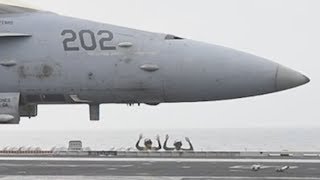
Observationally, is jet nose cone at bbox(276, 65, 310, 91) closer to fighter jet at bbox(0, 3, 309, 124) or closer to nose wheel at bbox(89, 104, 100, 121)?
fighter jet at bbox(0, 3, 309, 124)

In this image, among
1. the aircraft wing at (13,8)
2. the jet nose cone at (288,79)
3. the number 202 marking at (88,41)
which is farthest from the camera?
the aircraft wing at (13,8)

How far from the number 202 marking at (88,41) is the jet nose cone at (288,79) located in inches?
114

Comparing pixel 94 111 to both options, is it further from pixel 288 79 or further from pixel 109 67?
pixel 288 79

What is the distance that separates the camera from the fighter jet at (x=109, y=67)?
9742mm

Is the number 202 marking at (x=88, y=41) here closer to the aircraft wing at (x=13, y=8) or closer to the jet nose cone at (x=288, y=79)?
the aircraft wing at (x=13, y=8)

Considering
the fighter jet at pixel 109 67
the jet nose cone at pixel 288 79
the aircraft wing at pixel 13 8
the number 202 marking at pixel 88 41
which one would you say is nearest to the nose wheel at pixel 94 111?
the fighter jet at pixel 109 67

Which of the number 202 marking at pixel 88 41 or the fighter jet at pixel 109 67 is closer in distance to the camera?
the fighter jet at pixel 109 67

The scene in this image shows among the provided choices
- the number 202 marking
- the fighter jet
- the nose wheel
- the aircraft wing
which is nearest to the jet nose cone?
the fighter jet

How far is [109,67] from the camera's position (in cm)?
1015

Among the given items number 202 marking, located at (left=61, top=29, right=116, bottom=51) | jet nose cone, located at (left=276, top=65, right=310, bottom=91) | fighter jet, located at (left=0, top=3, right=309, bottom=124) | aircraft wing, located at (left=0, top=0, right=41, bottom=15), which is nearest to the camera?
jet nose cone, located at (left=276, top=65, right=310, bottom=91)

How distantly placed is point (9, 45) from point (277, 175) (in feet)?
59.6

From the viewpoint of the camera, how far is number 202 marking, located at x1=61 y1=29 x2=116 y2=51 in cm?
1022

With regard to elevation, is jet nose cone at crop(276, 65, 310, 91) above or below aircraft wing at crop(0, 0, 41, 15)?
below

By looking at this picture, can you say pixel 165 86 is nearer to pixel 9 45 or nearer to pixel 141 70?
pixel 141 70
